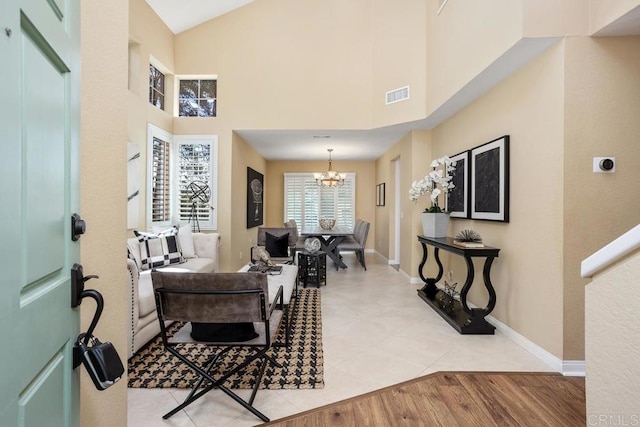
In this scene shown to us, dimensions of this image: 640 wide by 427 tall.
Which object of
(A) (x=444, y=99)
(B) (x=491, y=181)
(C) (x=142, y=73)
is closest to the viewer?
(B) (x=491, y=181)

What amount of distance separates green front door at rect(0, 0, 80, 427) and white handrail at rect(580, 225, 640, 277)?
1.44 metres

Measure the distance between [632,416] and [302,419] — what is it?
1.50 metres

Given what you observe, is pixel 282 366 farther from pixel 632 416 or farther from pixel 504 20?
pixel 504 20

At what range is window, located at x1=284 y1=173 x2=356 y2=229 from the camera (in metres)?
8.89

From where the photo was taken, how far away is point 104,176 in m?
1.18

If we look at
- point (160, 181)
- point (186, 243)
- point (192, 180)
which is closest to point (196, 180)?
point (192, 180)

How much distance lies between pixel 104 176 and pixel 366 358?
2.28m

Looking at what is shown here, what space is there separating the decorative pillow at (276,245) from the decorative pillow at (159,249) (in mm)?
1598

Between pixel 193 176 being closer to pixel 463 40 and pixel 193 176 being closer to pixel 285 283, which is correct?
pixel 285 283

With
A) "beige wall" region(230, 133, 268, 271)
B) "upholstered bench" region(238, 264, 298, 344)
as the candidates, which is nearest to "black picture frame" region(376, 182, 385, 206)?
"beige wall" region(230, 133, 268, 271)

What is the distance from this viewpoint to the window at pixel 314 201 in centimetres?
889

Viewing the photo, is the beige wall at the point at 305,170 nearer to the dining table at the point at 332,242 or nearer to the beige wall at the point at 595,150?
the dining table at the point at 332,242

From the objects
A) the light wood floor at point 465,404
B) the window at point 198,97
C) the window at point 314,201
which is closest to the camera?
the light wood floor at point 465,404

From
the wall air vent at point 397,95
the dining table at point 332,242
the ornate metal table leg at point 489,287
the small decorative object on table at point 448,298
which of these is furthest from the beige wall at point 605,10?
the dining table at point 332,242
